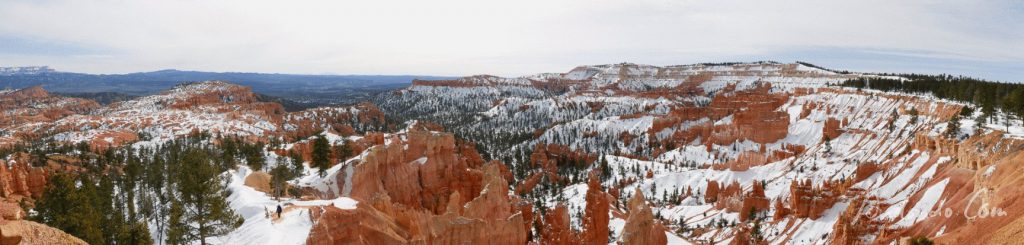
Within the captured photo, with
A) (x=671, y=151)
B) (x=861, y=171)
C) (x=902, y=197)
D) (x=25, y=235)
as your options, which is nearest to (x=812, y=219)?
(x=902, y=197)

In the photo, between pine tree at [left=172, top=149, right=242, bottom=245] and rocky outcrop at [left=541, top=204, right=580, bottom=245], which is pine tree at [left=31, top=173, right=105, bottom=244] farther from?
rocky outcrop at [left=541, top=204, right=580, bottom=245]

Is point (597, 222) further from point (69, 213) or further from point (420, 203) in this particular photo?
point (69, 213)

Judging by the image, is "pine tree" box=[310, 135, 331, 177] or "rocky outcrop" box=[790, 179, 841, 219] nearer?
"pine tree" box=[310, 135, 331, 177]

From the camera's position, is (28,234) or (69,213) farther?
(69,213)

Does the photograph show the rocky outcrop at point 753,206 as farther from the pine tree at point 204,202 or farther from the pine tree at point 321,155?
the pine tree at point 204,202

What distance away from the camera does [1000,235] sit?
25.0 m

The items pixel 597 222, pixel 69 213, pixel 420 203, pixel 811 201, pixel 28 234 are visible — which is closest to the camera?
pixel 28 234

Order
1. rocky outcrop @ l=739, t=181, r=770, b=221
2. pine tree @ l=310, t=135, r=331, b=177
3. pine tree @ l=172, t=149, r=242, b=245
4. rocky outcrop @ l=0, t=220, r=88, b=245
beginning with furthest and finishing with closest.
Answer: rocky outcrop @ l=739, t=181, r=770, b=221 → pine tree @ l=310, t=135, r=331, b=177 → pine tree @ l=172, t=149, r=242, b=245 → rocky outcrop @ l=0, t=220, r=88, b=245

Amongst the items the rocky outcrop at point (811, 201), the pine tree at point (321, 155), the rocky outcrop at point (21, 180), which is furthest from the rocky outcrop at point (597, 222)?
the rocky outcrop at point (21, 180)

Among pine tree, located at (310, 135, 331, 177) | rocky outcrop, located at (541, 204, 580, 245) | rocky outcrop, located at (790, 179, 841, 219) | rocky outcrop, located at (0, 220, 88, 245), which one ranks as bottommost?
rocky outcrop, located at (790, 179, 841, 219)

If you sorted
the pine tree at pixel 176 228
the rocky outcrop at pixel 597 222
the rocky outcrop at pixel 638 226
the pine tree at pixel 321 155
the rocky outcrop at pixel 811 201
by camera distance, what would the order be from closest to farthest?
the pine tree at pixel 176 228
the rocky outcrop at pixel 638 226
the rocky outcrop at pixel 597 222
the pine tree at pixel 321 155
the rocky outcrop at pixel 811 201

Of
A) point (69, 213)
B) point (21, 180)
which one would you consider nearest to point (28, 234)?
point (69, 213)

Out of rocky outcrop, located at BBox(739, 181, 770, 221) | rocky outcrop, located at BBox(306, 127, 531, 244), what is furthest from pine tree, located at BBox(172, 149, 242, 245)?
rocky outcrop, located at BBox(739, 181, 770, 221)

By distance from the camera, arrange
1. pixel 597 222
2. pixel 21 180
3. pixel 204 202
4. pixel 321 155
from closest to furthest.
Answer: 1. pixel 204 202
2. pixel 597 222
3. pixel 321 155
4. pixel 21 180
